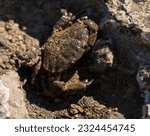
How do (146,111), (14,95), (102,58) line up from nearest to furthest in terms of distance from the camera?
(146,111)
(14,95)
(102,58)

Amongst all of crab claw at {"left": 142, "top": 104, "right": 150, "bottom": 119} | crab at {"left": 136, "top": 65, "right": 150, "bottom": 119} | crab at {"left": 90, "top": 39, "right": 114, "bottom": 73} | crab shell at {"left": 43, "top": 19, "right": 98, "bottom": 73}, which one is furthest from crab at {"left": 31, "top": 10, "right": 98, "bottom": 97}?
crab claw at {"left": 142, "top": 104, "right": 150, "bottom": 119}

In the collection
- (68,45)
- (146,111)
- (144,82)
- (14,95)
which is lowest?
(14,95)

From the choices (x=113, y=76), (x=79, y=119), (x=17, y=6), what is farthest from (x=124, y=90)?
(x=17, y=6)

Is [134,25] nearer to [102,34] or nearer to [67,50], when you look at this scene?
[102,34]

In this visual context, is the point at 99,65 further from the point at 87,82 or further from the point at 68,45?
the point at 68,45

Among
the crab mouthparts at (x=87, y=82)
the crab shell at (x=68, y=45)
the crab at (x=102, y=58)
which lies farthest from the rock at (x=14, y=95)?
the crab at (x=102, y=58)

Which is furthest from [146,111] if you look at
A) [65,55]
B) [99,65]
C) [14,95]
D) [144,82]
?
[14,95]

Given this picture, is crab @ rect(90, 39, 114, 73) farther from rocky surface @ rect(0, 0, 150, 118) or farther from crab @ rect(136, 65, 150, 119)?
crab @ rect(136, 65, 150, 119)
